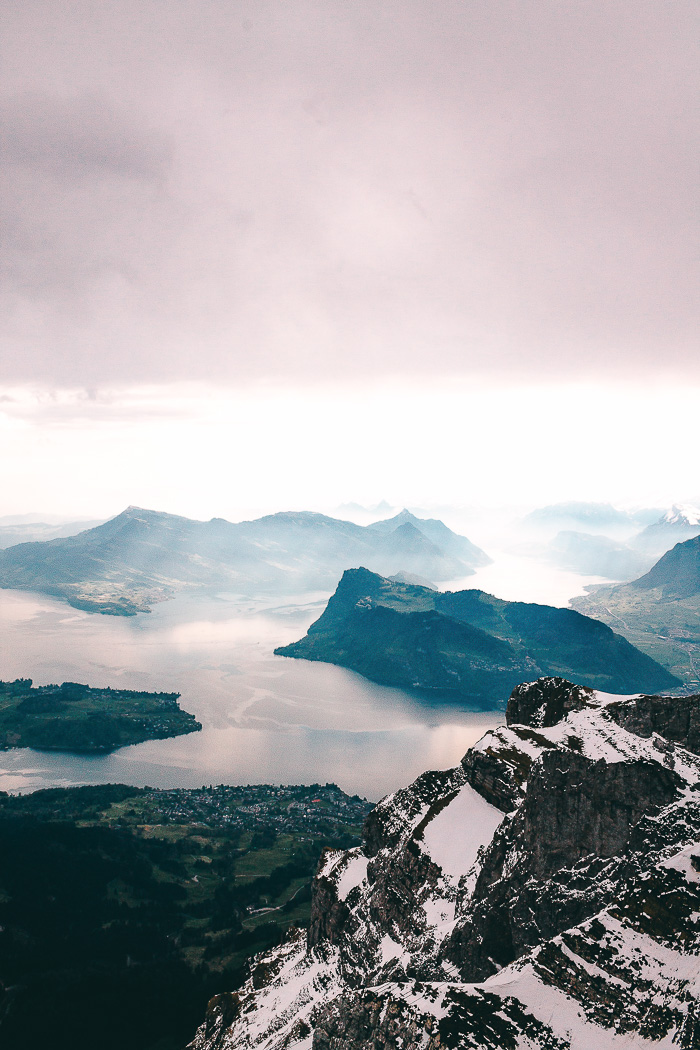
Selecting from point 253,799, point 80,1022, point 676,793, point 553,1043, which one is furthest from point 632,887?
point 253,799

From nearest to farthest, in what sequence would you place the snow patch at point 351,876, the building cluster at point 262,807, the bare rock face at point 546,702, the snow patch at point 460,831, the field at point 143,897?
1. the snow patch at point 460,831
2. the bare rock face at point 546,702
3. the snow patch at point 351,876
4. the field at point 143,897
5. the building cluster at point 262,807

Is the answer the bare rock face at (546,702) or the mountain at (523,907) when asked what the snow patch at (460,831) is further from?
Answer: the bare rock face at (546,702)

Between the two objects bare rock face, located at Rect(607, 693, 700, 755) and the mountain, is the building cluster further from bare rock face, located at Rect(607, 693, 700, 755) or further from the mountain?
bare rock face, located at Rect(607, 693, 700, 755)

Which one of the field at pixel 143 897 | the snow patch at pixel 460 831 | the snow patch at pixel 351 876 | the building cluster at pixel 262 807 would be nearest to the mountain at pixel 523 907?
the snow patch at pixel 460 831

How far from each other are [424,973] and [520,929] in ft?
→ 30.5

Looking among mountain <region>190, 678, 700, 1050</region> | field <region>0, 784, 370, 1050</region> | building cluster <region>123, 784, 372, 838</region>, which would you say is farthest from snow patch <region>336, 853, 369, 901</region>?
building cluster <region>123, 784, 372, 838</region>

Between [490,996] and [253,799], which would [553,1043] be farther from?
[253,799]

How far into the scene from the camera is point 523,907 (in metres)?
41.4

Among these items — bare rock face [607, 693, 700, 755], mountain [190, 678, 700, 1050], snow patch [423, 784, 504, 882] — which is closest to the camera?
mountain [190, 678, 700, 1050]

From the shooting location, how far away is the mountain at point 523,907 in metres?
32.5

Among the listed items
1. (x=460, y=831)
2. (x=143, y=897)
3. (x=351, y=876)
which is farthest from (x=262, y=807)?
(x=460, y=831)

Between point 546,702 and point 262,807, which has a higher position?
point 546,702

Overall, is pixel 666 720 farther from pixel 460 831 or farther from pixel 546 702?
pixel 460 831

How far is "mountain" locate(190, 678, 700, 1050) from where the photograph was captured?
107ft
